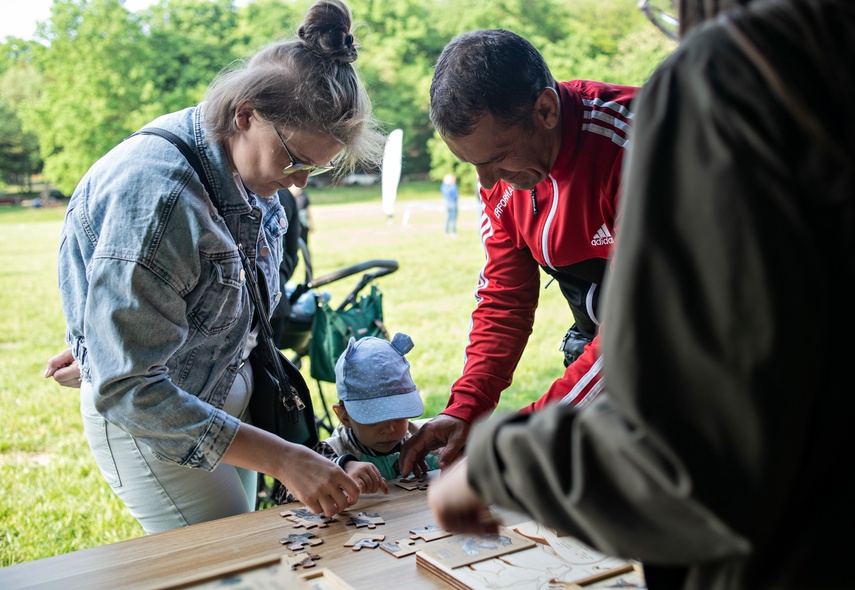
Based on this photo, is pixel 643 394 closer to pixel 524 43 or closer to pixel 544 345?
pixel 524 43

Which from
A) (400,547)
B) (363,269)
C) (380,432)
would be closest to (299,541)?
(400,547)

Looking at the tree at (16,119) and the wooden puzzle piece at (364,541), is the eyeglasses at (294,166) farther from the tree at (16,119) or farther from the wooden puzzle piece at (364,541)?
the tree at (16,119)

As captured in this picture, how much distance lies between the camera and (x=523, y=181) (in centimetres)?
238

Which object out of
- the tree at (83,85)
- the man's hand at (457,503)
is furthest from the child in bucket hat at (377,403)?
the tree at (83,85)

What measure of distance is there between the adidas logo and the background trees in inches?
1077

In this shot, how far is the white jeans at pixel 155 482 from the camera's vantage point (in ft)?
7.29

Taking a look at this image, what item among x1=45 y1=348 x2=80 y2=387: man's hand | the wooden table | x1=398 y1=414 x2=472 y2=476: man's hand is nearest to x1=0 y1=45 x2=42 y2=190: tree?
x1=45 y1=348 x2=80 y2=387: man's hand

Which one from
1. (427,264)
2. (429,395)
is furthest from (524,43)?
(427,264)

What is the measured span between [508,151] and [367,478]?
1029 mm

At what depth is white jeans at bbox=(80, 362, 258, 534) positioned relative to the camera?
2221mm

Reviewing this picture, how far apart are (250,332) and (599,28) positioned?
121 feet

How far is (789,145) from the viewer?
2.53ft

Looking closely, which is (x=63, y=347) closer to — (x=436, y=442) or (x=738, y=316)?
(x=436, y=442)

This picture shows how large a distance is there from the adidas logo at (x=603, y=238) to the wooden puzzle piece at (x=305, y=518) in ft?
3.64
